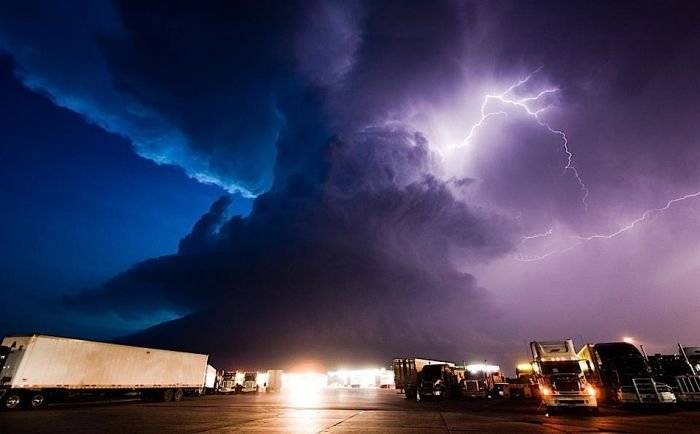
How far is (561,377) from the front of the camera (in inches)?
699

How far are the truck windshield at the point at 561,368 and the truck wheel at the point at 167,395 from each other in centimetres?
2880

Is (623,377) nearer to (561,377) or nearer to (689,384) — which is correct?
(689,384)

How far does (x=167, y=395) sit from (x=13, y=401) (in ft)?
38.3

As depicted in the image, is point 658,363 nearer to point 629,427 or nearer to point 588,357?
point 588,357

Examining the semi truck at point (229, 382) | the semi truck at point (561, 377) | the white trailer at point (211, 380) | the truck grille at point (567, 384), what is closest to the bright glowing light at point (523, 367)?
the semi truck at point (561, 377)

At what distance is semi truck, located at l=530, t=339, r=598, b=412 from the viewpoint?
16.7 meters

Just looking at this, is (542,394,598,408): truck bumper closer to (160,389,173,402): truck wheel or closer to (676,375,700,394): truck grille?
(676,375,700,394): truck grille

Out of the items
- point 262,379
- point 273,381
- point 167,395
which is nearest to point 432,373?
point 167,395

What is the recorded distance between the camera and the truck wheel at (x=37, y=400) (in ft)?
66.0

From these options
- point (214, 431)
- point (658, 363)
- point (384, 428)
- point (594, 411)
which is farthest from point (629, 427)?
point (658, 363)

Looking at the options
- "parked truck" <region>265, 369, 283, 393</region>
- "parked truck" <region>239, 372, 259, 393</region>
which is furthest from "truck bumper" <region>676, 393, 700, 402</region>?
"parked truck" <region>265, 369, 283, 393</region>

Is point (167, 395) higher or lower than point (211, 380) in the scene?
lower

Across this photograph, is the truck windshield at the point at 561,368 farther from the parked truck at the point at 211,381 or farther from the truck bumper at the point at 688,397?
the parked truck at the point at 211,381

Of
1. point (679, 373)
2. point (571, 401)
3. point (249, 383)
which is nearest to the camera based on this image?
point (571, 401)
